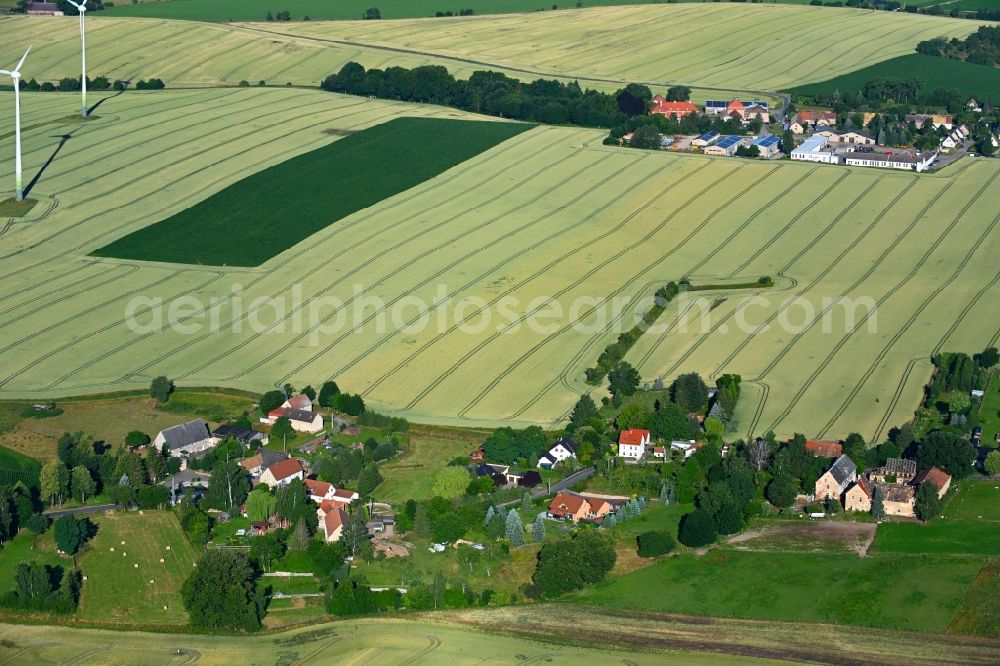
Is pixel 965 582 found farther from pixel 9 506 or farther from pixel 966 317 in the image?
pixel 9 506

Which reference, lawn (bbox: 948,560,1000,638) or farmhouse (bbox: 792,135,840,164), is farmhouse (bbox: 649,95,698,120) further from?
lawn (bbox: 948,560,1000,638)

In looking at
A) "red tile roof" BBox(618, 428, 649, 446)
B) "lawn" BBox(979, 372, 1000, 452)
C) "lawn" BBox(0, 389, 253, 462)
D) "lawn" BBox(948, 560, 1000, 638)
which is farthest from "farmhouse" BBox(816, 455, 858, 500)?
"lawn" BBox(0, 389, 253, 462)

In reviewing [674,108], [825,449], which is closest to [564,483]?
[825,449]

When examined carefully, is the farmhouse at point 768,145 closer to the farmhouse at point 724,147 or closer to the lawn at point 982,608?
the farmhouse at point 724,147

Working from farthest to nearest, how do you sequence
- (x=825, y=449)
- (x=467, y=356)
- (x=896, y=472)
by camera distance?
(x=467, y=356) < (x=825, y=449) < (x=896, y=472)

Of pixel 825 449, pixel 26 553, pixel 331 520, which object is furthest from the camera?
pixel 825 449

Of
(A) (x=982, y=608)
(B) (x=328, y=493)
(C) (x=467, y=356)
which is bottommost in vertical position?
(B) (x=328, y=493)

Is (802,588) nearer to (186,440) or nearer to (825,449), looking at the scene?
(825,449)
